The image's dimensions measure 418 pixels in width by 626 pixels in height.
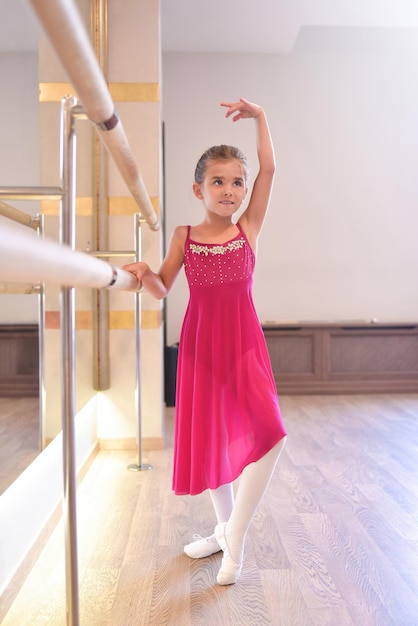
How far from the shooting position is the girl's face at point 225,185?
5.32ft

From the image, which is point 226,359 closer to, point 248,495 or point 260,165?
point 248,495

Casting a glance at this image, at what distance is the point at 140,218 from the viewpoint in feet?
8.80

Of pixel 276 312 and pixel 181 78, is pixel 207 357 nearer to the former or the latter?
pixel 276 312

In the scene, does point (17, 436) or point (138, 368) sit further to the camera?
point (138, 368)

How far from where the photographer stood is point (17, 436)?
1.85m

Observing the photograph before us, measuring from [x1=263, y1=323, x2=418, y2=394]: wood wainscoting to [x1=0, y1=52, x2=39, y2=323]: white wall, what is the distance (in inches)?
125

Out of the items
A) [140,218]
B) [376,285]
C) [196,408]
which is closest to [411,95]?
[376,285]

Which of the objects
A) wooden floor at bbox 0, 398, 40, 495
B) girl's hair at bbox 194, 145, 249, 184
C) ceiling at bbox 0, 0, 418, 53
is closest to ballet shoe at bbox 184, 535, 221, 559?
wooden floor at bbox 0, 398, 40, 495

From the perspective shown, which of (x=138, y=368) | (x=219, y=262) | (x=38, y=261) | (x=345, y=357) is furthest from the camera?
(x=345, y=357)

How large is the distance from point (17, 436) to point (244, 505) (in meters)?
0.75

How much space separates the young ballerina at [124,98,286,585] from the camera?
62.9 inches

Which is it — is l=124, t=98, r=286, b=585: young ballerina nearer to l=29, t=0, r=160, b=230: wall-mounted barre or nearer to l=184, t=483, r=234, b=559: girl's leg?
l=184, t=483, r=234, b=559: girl's leg

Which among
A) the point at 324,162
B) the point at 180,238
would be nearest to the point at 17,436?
the point at 180,238

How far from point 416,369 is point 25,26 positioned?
4.10m
